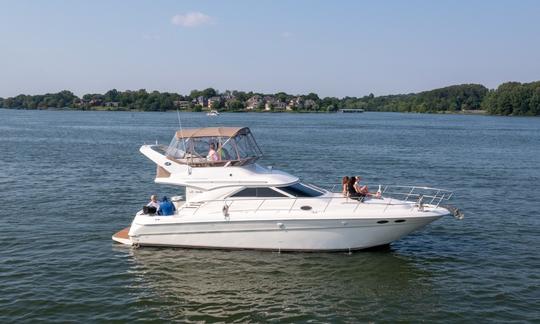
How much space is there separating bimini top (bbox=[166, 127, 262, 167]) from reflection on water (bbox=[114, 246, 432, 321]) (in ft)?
9.95

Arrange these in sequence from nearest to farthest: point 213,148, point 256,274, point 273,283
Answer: point 273,283
point 256,274
point 213,148

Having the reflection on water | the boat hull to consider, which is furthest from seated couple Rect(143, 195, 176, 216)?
the reflection on water

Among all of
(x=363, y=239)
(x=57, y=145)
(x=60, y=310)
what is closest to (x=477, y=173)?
(x=363, y=239)

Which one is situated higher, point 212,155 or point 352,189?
point 212,155

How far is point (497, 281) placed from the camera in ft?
49.5

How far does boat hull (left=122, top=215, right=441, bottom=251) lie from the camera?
1634 centimetres

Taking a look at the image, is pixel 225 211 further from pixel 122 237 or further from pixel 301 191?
pixel 122 237

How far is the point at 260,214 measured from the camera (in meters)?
16.5

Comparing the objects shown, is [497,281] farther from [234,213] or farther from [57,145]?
[57,145]

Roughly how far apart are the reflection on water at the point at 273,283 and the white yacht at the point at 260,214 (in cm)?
46

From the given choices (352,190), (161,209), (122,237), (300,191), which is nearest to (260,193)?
(300,191)

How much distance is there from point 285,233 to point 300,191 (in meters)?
1.55

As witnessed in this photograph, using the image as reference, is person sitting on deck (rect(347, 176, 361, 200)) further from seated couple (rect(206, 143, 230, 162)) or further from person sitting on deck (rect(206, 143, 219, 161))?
person sitting on deck (rect(206, 143, 219, 161))

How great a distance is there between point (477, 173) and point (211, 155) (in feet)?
79.9
